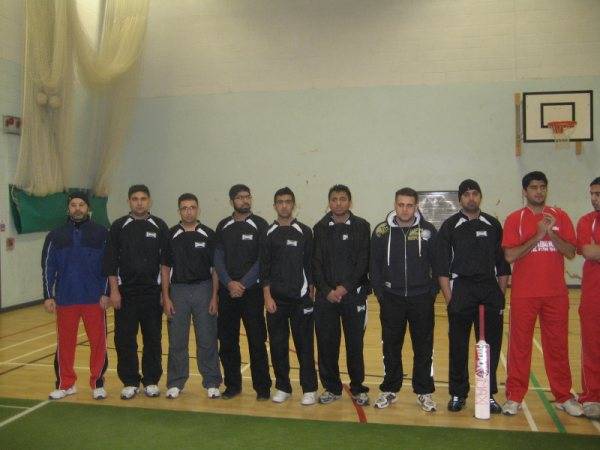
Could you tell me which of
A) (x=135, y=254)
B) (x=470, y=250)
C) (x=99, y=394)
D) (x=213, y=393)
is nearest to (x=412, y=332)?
(x=470, y=250)

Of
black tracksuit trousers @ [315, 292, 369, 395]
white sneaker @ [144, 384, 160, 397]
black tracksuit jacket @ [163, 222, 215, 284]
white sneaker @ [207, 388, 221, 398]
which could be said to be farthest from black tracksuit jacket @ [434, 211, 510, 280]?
white sneaker @ [144, 384, 160, 397]

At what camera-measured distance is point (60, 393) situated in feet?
15.8

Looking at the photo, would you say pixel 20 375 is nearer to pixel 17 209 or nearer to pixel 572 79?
pixel 17 209

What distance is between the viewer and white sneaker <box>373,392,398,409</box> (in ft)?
14.7

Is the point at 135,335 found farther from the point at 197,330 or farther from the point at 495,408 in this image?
the point at 495,408

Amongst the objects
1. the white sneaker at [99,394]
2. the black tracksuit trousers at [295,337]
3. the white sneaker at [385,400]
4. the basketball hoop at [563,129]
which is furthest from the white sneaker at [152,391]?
the basketball hoop at [563,129]

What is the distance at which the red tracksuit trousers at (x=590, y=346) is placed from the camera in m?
4.20

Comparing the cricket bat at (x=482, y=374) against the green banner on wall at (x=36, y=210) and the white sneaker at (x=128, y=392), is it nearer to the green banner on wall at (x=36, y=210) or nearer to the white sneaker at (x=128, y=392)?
Answer: the white sneaker at (x=128, y=392)

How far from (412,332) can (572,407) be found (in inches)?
50.6

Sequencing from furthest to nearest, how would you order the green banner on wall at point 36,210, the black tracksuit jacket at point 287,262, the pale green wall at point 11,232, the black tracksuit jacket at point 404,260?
1. the green banner on wall at point 36,210
2. the pale green wall at point 11,232
3. the black tracksuit jacket at point 287,262
4. the black tracksuit jacket at point 404,260

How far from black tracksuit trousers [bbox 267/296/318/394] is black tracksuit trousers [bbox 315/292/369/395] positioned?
8 centimetres

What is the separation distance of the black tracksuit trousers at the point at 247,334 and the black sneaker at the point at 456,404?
1.48 meters

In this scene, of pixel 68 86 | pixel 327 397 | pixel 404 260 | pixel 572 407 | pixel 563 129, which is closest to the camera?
pixel 572 407

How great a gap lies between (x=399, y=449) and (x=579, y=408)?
61.3 inches
